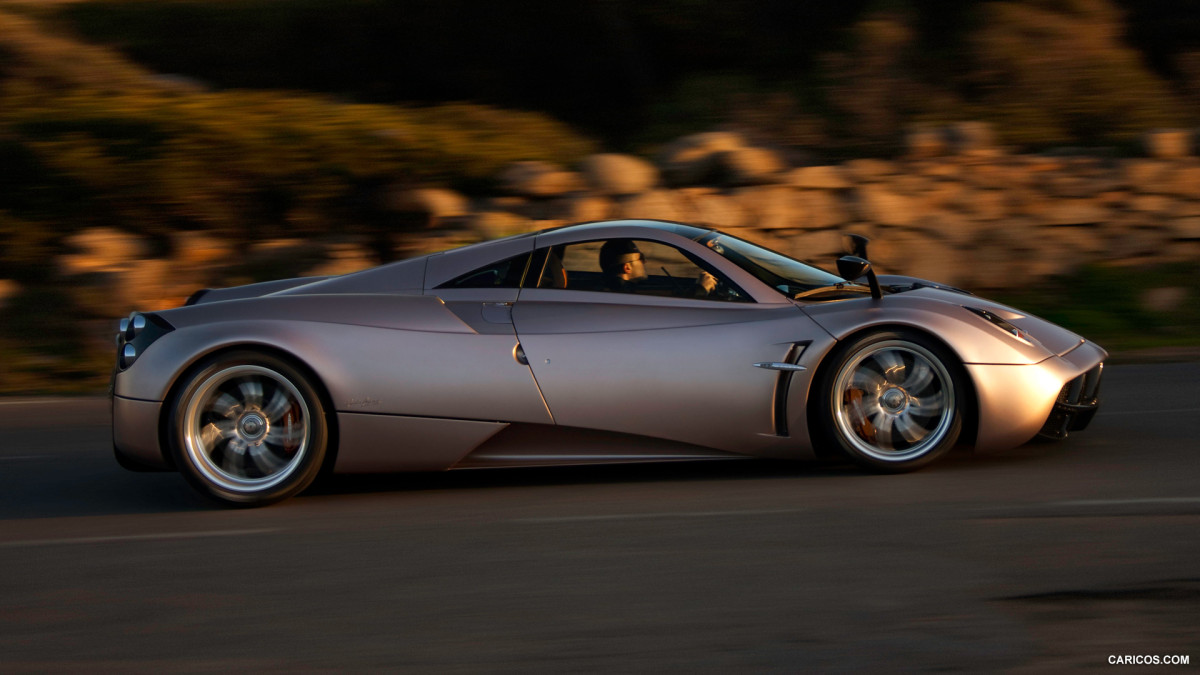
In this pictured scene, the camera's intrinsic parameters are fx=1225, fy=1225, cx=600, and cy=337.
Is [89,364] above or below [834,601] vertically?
above

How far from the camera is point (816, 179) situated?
11258 mm

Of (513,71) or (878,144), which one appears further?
(513,71)

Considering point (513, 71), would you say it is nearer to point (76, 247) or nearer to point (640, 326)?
point (76, 247)

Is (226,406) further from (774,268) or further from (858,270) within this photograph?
(858,270)

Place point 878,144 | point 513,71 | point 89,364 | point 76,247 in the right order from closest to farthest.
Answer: point 89,364
point 76,247
point 878,144
point 513,71

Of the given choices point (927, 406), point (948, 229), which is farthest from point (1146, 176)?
point (927, 406)

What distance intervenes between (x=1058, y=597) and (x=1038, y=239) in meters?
8.03

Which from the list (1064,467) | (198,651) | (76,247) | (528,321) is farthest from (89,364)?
(1064,467)

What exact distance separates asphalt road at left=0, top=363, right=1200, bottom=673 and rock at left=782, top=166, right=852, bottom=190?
214 inches

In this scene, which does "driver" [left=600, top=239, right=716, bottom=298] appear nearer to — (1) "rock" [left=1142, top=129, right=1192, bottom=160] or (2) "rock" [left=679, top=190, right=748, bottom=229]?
(2) "rock" [left=679, top=190, right=748, bottom=229]

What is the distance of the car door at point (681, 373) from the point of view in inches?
212

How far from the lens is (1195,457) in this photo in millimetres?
5691

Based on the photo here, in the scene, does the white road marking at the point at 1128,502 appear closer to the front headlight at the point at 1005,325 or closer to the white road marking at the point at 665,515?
the front headlight at the point at 1005,325

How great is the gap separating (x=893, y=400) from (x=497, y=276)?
1879mm
